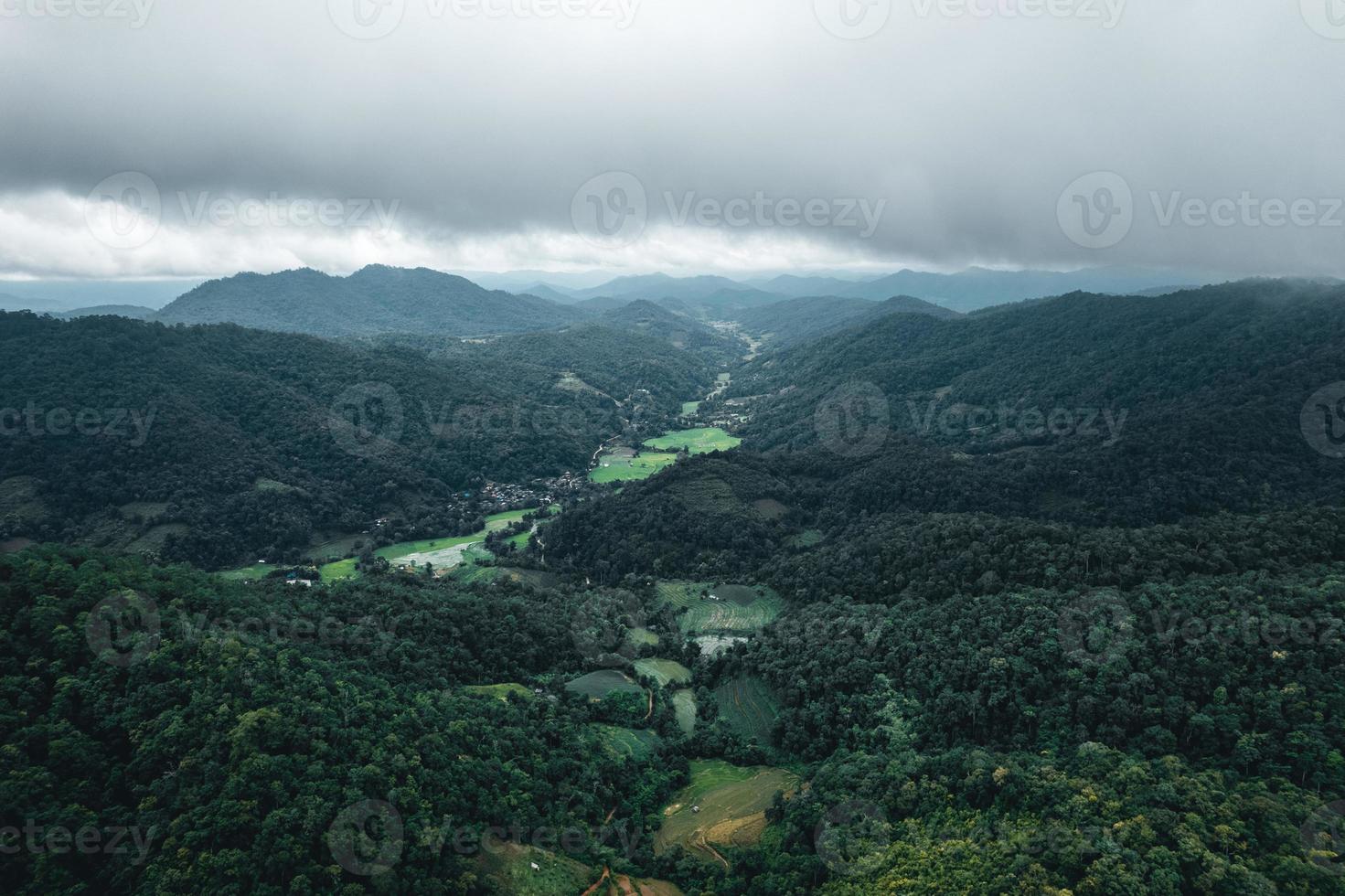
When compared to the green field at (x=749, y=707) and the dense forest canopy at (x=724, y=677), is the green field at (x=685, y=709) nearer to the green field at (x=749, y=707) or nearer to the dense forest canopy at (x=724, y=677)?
the dense forest canopy at (x=724, y=677)

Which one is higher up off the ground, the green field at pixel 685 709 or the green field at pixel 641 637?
the green field at pixel 641 637

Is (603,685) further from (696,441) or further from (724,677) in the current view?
(696,441)

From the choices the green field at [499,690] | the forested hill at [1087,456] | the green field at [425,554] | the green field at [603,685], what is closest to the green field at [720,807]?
the green field at [603,685]

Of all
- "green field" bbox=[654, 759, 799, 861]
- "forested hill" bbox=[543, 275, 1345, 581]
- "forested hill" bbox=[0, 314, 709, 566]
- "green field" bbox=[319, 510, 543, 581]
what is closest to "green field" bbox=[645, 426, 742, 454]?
"forested hill" bbox=[0, 314, 709, 566]

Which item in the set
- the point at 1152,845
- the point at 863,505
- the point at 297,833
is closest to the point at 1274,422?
the point at 863,505


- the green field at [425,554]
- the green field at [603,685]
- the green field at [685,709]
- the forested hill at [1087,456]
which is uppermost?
the forested hill at [1087,456]

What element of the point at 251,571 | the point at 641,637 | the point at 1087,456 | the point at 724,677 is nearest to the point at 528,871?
the point at 724,677

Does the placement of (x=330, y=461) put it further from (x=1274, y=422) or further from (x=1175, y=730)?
(x=1274, y=422)
